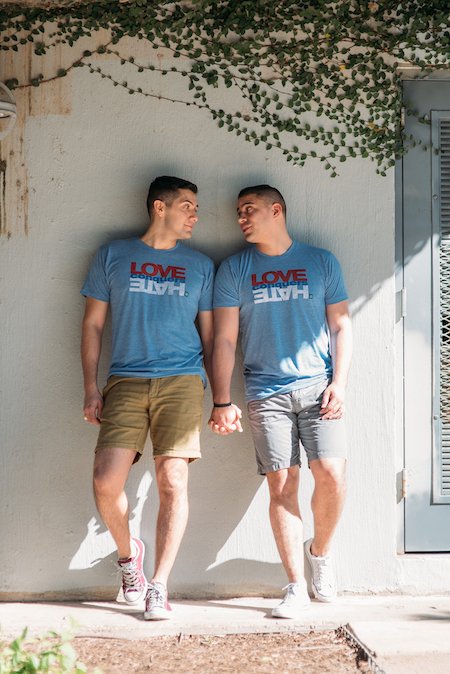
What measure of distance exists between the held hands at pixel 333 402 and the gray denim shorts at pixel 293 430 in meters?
0.04

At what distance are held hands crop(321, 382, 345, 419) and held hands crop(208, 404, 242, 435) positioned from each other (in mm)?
482

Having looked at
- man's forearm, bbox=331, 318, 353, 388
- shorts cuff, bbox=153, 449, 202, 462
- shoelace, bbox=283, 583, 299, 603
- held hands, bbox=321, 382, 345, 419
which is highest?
man's forearm, bbox=331, 318, 353, 388

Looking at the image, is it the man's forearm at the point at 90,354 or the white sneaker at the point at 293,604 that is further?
the man's forearm at the point at 90,354

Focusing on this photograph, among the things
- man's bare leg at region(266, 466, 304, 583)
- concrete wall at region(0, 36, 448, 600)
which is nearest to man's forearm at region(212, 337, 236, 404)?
concrete wall at region(0, 36, 448, 600)

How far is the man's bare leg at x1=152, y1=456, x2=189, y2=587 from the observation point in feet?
10.1

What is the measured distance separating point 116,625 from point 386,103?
3384 mm

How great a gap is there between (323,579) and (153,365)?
5.16 feet

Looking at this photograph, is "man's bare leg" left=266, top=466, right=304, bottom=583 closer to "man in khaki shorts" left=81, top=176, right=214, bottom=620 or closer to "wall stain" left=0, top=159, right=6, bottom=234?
"man in khaki shorts" left=81, top=176, right=214, bottom=620

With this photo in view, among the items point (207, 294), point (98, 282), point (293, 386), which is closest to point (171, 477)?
point (293, 386)

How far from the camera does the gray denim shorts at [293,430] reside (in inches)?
125

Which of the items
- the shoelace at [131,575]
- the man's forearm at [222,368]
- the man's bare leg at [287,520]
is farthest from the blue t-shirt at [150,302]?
the shoelace at [131,575]

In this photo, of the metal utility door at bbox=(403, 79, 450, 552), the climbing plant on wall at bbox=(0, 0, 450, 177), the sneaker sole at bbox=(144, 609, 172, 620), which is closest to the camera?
the sneaker sole at bbox=(144, 609, 172, 620)

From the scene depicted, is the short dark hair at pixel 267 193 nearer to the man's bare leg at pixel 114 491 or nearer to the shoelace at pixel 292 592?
the man's bare leg at pixel 114 491

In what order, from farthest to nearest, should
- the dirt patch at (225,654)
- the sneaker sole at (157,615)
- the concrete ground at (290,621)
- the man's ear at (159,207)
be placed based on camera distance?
1. the man's ear at (159,207)
2. the sneaker sole at (157,615)
3. the concrete ground at (290,621)
4. the dirt patch at (225,654)
